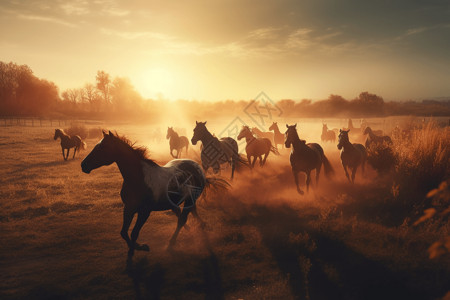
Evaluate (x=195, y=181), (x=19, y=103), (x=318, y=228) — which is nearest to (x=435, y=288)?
(x=318, y=228)

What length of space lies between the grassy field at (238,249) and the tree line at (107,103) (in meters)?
44.6

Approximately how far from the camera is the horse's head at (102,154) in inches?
196

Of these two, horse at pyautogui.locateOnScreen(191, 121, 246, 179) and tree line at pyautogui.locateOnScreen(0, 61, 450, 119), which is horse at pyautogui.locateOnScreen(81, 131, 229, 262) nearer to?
horse at pyautogui.locateOnScreen(191, 121, 246, 179)

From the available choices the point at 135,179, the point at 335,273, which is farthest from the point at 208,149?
the point at 335,273

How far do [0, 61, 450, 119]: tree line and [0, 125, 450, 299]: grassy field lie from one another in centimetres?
4459

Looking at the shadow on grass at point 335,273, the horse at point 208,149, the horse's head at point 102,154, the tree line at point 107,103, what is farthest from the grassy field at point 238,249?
the tree line at point 107,103

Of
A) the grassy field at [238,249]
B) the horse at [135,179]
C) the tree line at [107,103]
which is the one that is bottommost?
the grassy field at [238,249]

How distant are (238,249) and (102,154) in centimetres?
360

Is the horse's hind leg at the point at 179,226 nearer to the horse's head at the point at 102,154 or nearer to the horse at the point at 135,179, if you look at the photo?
the horse at the point at 135,179

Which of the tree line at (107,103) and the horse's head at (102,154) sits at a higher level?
the tree line at (107,103)

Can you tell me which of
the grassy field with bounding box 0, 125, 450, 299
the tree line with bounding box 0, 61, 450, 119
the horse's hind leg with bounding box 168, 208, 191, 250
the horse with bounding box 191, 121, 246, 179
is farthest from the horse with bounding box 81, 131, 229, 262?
the tree line with bounding box 0, 61, 450, 119

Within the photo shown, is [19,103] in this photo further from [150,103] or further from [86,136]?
[86,136]

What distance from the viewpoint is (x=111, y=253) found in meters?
5.70

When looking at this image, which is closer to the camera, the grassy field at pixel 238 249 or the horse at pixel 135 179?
the grassy field at pixel 238 249
